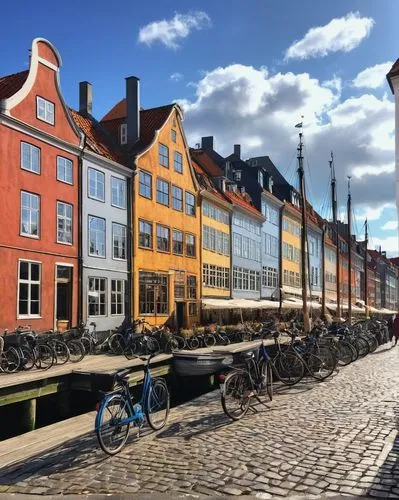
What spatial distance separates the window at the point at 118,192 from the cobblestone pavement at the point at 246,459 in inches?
706

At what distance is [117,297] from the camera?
26.4 metres

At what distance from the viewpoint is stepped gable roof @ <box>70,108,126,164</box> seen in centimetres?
2647

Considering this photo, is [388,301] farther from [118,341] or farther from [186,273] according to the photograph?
[118,341]

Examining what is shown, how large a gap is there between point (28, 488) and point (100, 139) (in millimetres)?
24617

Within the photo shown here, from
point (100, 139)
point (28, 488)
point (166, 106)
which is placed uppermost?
point (166, 106)

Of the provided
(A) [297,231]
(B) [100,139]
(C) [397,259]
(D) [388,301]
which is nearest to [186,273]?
(B) [100,139]

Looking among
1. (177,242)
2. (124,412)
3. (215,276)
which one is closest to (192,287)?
(177,242)

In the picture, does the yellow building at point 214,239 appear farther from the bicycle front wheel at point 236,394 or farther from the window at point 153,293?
the bicycle front wheel at point 236,394

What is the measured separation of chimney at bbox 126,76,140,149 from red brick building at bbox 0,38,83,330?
7133 mm

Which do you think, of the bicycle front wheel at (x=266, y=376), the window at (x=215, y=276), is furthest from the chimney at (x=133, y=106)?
the bicycle front wheel at (x=266, y=376)

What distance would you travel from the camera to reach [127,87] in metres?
31.2

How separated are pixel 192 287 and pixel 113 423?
26.5 m

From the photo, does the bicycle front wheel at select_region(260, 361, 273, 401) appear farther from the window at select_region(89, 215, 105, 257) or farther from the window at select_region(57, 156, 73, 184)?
the window at select_region(89, 215, 105, 257)

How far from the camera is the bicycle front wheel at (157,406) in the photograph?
8.37m
